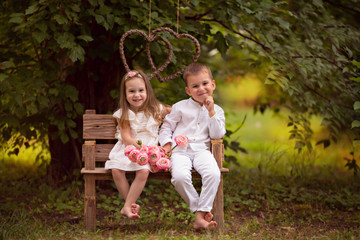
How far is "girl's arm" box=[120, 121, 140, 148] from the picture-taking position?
3.62 m

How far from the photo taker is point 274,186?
523 centimetres

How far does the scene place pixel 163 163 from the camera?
Result: 3404 millimetres

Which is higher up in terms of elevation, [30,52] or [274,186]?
[30,52]

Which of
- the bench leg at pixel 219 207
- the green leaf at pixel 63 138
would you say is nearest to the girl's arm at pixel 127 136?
the bench leg at pixel 219 207

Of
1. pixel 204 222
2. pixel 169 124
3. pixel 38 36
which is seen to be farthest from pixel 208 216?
pixel 38 36

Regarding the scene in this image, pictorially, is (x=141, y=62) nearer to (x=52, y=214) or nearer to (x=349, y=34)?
(x=52, y=214)

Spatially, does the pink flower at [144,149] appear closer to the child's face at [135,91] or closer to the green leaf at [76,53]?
the child's face at [135,91]

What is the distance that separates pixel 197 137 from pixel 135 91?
0.68 meters

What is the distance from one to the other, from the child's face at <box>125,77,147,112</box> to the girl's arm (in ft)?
0.66

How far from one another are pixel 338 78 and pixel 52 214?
337 cm

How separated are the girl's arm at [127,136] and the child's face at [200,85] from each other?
0.65 meters

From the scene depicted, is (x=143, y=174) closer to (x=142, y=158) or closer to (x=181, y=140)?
(x=142, y=158)

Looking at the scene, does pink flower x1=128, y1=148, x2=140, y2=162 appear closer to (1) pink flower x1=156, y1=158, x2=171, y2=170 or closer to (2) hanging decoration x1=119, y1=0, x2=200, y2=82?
(1) pink flower x1=156, y1=158, x2=171, y2=170

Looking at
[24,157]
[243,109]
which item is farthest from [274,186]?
[243,109]
